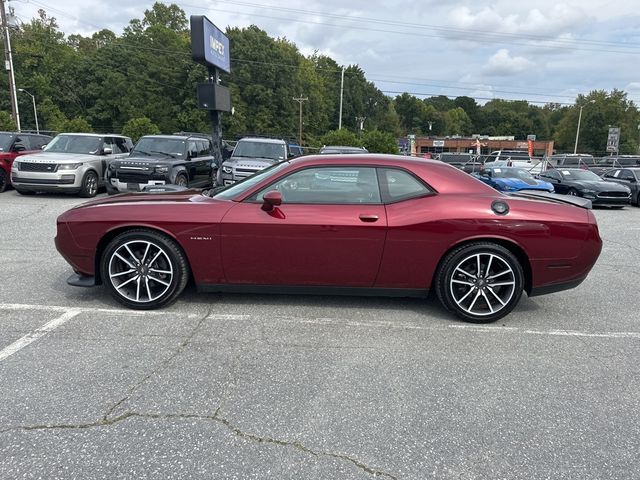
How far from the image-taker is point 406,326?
411cm

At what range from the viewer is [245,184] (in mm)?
4465

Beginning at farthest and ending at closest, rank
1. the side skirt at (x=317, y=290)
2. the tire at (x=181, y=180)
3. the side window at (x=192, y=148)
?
1. the side window at (x=192, y=148)
2. the tire at (x=181, y=180)
3. the side skirt at (x=317, y=290)

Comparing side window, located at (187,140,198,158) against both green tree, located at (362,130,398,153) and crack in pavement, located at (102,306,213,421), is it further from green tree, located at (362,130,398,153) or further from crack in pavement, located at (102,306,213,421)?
green tree, located at (362,130,398,153)

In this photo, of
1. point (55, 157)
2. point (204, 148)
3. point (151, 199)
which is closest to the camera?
point (151, 199)

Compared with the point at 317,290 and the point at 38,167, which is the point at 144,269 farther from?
the point at 38,167

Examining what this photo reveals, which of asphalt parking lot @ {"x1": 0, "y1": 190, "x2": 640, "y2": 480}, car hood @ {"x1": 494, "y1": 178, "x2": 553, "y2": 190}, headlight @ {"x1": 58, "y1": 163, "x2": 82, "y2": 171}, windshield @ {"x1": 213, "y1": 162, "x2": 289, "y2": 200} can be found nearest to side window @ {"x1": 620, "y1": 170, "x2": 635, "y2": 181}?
car hood @ {"x1": 494, "y1": 178, "x2": 553, "y2": 190}

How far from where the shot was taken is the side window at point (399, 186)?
4.19m

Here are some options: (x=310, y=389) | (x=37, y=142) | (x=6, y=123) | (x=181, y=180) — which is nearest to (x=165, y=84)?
(x=6, y=123)

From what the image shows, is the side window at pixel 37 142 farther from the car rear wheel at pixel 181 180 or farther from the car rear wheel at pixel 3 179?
the car rear wheel at pixel 181 180

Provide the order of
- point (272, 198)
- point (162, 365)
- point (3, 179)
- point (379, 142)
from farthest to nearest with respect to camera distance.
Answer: point (379, 142) < point (3, 179) < point (272, 198) < point (162, 365)

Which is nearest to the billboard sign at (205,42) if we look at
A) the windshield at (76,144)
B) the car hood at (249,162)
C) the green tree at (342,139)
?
the car hood at (249,162)

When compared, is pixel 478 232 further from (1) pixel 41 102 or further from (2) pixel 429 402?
(1) pixel 41 102

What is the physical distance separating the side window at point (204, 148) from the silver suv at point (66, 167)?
2480 mm

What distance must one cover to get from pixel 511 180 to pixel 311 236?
1253 cm
